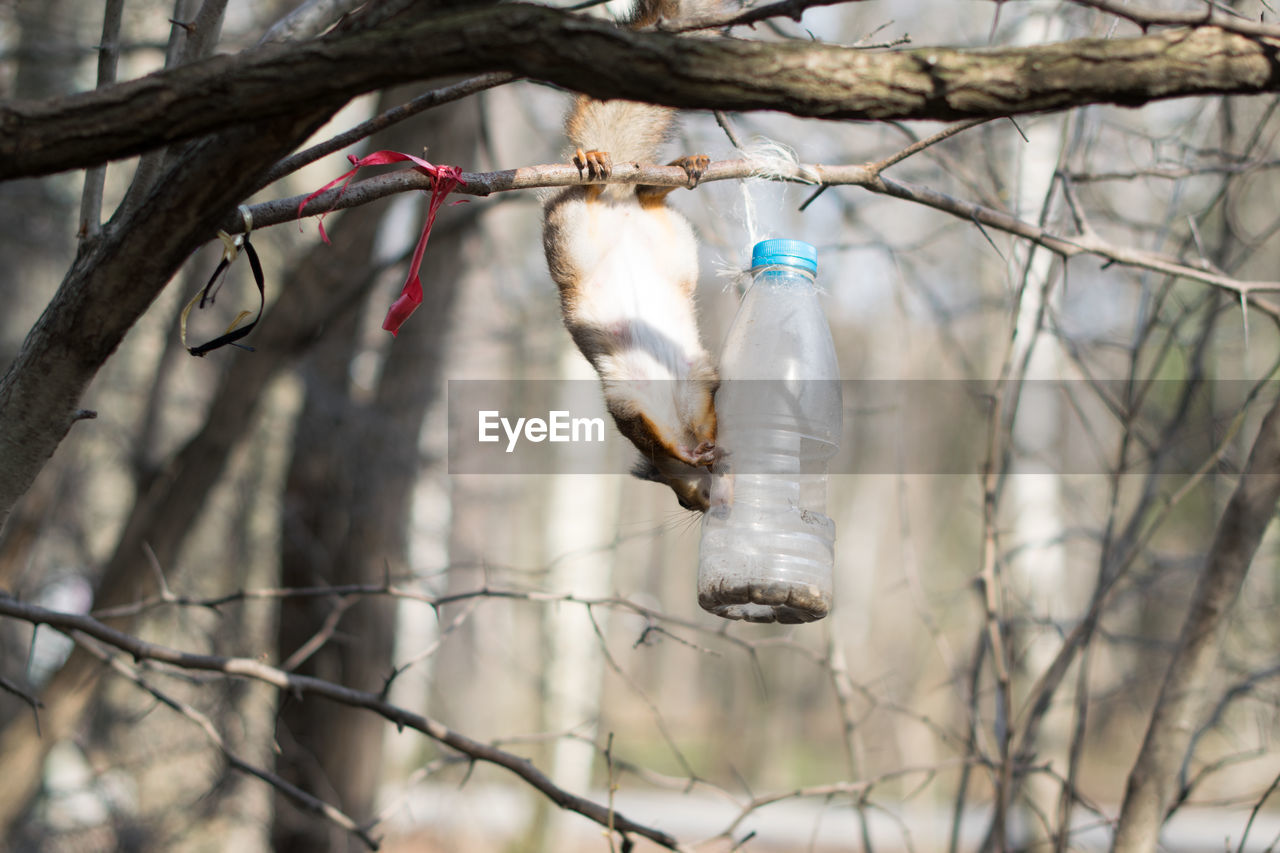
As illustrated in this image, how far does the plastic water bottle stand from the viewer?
2.05 m

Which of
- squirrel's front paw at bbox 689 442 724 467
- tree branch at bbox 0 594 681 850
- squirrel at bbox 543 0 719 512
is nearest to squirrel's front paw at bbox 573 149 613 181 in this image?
squirrel at bbox 543 0 719 512

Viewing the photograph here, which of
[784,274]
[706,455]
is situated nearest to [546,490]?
[706,455]

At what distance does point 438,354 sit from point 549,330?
126 inches

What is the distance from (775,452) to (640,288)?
0.66 meters

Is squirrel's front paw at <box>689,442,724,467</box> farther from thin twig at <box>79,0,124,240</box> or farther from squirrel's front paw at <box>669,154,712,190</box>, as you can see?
thin twig at <box>79,0,124,240</box>

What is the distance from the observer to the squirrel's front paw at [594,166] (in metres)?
1.97

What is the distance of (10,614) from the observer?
2158 millimetres

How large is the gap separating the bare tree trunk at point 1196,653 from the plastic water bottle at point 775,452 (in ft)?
2.98

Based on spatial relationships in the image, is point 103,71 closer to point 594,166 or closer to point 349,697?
point 594,166

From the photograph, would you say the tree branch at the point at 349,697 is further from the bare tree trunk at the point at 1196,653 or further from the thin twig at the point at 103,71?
the bare tree trunk at the point at 1196,653

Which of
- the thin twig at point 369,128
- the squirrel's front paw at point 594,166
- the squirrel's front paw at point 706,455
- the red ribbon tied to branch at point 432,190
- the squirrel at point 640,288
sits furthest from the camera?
the squirrel at point 640,288

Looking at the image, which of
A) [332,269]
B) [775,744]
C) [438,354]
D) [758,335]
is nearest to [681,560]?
[775,744]

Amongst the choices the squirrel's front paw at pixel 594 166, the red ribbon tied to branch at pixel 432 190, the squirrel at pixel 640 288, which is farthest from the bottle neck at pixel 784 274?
the squirrel at pixel 640 288

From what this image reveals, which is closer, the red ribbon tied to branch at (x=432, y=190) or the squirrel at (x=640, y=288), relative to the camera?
the red ribbon tied to branch at (x=432, y=190)
